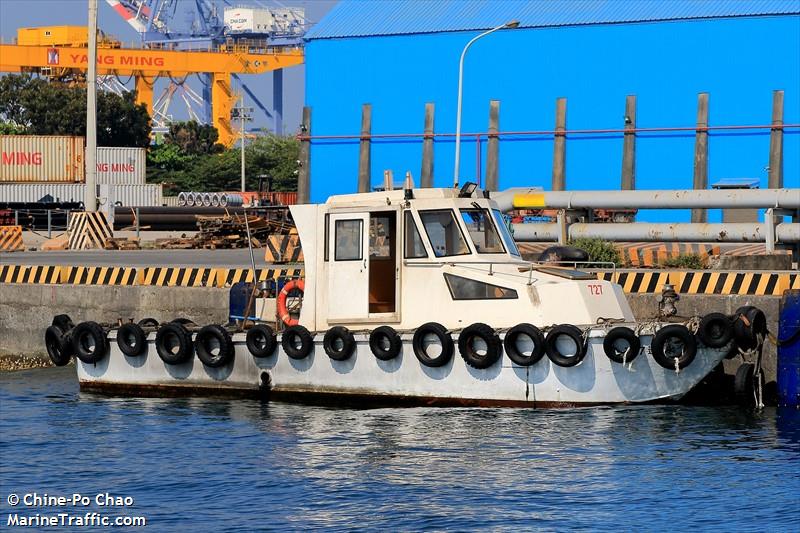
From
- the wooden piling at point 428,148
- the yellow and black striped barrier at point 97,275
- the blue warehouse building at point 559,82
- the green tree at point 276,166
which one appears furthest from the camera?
the green tree at point 276,166

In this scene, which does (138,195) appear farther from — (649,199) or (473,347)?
(473,347)

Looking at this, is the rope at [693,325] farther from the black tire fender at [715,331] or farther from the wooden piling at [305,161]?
the wooden piling at [305,161]

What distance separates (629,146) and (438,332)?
27245 mm

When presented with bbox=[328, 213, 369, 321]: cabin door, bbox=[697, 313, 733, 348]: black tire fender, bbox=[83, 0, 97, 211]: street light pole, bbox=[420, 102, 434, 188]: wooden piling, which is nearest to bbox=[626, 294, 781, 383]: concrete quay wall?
bbox=[697, 313, 733, 348]: black tire fender

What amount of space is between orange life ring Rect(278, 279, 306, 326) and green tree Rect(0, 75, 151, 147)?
241ft

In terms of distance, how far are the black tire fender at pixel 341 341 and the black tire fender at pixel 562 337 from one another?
261 cm

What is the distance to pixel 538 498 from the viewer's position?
42.7 feet

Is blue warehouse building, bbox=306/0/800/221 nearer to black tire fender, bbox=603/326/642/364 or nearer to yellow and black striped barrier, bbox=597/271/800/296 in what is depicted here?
yellow and black striped barrier, bbox=597/271/800/296

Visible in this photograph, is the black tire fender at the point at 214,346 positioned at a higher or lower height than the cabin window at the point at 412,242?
lower

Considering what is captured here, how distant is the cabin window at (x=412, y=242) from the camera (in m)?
17.5

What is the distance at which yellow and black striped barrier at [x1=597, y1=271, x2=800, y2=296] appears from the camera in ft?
64.2

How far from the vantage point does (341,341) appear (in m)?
17.6

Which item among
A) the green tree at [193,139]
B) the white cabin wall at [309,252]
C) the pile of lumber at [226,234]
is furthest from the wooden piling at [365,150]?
the green tree at [193,139]

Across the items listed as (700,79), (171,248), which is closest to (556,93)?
(700,79)
